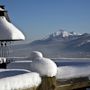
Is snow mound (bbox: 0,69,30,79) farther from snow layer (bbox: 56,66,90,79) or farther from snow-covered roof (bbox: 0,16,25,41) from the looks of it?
snow-covered roof (bbox: 0,16,25,41)

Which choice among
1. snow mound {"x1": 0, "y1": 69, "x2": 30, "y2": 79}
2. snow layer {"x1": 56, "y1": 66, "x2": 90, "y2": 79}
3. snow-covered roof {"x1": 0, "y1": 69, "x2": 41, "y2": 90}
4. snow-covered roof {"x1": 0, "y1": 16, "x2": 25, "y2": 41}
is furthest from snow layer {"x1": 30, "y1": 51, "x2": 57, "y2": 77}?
snow-covered roof {"x1": 0, "y1": 16, "x2": 25, "y2": 41}

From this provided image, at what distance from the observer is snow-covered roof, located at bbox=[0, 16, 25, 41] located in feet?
47.2

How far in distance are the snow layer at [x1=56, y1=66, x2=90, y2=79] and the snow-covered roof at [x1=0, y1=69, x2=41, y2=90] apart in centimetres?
151

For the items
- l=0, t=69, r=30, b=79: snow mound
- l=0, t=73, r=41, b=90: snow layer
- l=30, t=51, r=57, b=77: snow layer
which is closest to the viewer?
l=0, t=73, r=41, b=90: snow layer

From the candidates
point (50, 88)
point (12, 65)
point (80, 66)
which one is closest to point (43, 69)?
point (50, 88)

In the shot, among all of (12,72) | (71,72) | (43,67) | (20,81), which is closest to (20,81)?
(20,81)

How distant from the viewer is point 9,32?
1455 centimetres

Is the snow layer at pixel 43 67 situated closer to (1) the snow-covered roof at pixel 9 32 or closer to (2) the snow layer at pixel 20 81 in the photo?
(2) the snow layer at pixel 20 81

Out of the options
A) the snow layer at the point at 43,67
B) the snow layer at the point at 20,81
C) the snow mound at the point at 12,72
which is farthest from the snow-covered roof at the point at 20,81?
the snow mound at the point at 12,72

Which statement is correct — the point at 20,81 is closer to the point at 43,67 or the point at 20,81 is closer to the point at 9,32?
the point at 43,67

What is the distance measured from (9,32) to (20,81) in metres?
8.45

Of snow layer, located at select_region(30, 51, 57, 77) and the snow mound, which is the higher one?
snow layer, located at select_region(30, 51, 57, 77)

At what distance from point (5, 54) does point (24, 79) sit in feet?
34.9

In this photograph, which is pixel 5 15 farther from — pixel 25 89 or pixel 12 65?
pixel 25 89
